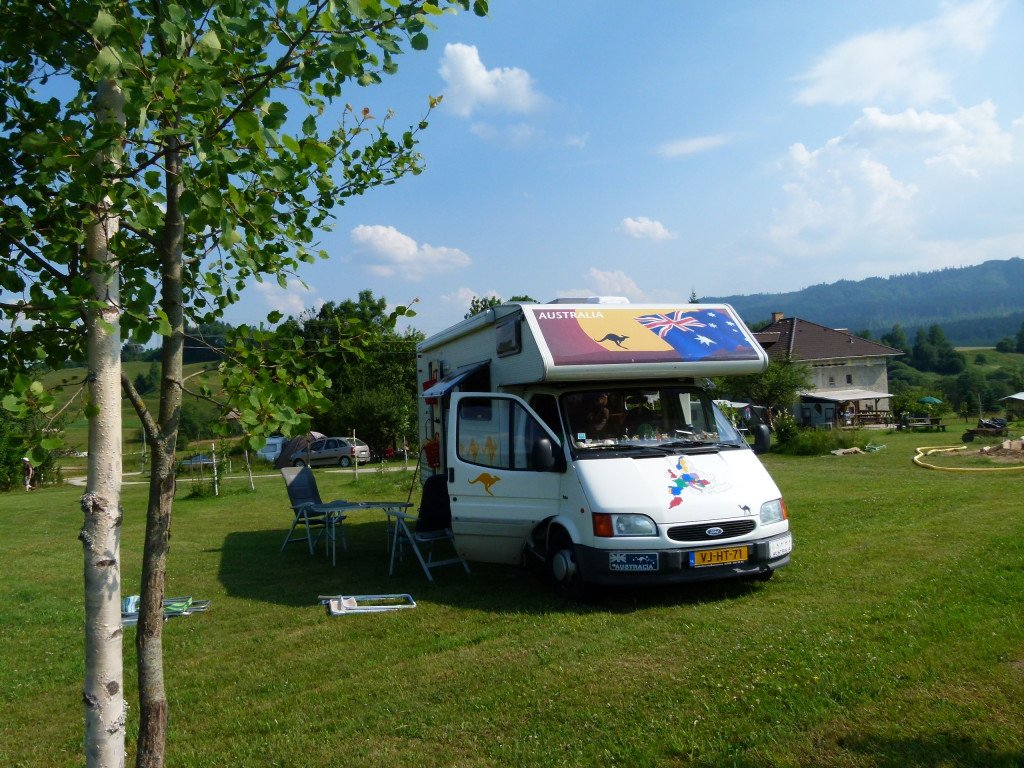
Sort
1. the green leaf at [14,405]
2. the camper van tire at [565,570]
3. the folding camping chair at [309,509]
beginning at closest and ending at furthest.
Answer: the green leaf at [14,405]
the camper van tire at [565,570]
the folding camping chair at [309,509]

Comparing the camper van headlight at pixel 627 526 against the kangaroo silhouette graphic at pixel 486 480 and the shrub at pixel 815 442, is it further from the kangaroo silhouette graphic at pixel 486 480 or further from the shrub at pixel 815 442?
the shrub at pixel 815 442

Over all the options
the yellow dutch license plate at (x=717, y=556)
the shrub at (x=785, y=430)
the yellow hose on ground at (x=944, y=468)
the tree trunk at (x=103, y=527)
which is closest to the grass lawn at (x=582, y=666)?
the yellow dutch license plate at (x=717, y=556)

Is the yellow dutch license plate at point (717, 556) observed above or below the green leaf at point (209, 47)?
below

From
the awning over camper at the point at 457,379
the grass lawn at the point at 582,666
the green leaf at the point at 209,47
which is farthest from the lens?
the awning over camper at the point at 457,379

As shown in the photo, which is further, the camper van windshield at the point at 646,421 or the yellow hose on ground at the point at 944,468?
the yellow hose on ground at the point at 944,468

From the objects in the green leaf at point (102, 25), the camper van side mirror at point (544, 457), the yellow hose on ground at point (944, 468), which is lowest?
the yellow hose on ground at point (944, 468)

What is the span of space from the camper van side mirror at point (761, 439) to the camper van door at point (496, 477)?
2.57 metres

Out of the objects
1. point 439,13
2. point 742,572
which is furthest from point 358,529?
point 439,13

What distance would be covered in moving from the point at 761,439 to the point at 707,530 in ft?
7.55

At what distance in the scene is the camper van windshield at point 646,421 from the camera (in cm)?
766

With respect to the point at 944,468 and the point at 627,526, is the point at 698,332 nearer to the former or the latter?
the point at 627,526

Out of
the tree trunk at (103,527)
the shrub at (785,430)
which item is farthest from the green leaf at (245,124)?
the shrub at (785,430)

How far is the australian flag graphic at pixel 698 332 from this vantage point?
7.99 m

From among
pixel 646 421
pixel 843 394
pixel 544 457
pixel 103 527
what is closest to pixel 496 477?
pixel 544 457
